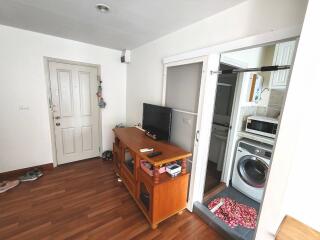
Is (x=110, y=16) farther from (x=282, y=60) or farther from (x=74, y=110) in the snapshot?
(x=282, y=60)

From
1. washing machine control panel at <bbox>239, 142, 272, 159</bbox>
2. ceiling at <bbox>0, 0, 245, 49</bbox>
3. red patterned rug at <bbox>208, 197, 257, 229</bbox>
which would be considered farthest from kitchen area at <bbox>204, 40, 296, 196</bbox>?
ceiling at <bbox>0, 0, 245, 49</bbox>

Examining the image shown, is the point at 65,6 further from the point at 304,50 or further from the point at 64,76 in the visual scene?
the point at 304,50

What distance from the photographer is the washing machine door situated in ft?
7.12

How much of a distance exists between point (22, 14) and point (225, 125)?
3421 mm

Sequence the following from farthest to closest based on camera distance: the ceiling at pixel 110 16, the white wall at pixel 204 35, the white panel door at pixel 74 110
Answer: the white panel door at pixel 74 110
the ceiling at pixel 110 16
the white wall at pixel 204 35

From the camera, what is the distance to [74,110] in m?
3.02

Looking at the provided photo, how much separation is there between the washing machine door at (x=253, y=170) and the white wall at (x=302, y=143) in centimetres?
143

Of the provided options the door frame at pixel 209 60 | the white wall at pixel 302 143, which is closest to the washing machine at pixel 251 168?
the door frame at pixel 209 60

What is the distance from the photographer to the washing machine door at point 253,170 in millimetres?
2171

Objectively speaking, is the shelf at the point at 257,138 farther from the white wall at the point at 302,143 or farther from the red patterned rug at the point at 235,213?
the white wall at the point at 302,143

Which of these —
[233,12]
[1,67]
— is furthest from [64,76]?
[233,12]

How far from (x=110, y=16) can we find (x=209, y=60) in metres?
1.27

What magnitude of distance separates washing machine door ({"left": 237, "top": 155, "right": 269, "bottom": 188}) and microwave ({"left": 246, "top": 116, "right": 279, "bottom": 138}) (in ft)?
1.26

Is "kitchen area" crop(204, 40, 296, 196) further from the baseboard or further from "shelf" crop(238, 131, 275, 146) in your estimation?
the baseboard
